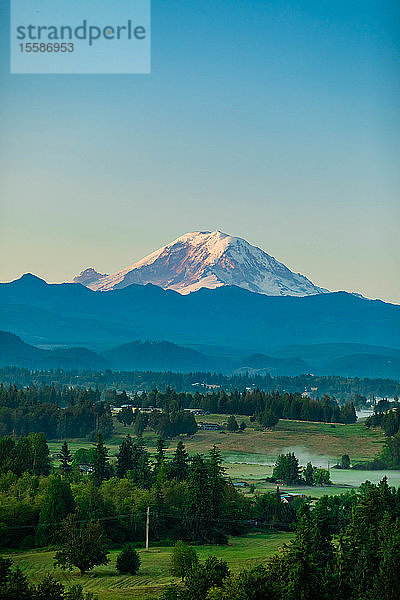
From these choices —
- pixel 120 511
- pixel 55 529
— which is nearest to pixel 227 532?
pixel 120 511

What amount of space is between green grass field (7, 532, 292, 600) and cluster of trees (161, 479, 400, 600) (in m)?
2.67

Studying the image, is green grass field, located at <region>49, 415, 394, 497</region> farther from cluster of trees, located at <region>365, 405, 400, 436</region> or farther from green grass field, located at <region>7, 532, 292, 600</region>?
green grass field, located at <region>7, 532, 292, 600</region>

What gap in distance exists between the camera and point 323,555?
31.5 meters

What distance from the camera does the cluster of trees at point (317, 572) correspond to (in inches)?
1100

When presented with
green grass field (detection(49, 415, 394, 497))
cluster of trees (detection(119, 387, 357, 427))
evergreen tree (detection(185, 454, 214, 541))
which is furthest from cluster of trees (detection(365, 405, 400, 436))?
evergreen tree (detection(185, 454, 214, 541))

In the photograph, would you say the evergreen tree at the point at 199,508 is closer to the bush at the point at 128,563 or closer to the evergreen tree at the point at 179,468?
the evergreen tree at the point at 179,468

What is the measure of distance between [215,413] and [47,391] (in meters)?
28.1

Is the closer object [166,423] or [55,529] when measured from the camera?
[55,529]

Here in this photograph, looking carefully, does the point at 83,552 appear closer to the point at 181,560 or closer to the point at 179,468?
the point at 181,560

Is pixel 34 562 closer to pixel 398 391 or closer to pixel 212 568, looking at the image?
pixel 212 568

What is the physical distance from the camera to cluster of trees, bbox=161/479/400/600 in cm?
2794

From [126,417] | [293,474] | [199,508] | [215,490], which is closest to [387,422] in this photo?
[293,474]

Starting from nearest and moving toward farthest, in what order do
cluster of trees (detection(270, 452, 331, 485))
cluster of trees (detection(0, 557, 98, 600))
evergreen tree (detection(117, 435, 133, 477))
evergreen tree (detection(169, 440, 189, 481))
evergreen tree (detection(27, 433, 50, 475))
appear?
cluster of trees (detection(0, 557, 98, 600)), evergreen tree (detection(27, 433, 50, 475)), evergreen tree (detection(169, 440, 189, 481)), evergreen tree (detection(117, 435, 133, 477)), cluster of trees (detection(270, 452, 331, 485))

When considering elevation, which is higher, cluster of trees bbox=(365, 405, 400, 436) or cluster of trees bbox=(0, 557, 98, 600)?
cluster of trees bbox=(365, 405, 400, 436)
